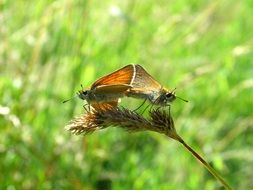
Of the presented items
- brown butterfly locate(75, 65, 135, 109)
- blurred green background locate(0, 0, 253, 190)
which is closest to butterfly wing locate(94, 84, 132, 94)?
brown butterfly locate(75, 65, 135, 109)

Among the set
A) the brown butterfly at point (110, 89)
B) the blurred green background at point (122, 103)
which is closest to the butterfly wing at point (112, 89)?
the brown butterfly at point (110, 89)

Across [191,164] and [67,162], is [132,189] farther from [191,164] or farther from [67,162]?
[191,164]

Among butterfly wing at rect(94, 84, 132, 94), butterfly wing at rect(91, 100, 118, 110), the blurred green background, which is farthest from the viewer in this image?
the blurred green background

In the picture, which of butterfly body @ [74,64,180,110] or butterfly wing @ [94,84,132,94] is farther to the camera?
butterfly wing @ [94,84,132,94]

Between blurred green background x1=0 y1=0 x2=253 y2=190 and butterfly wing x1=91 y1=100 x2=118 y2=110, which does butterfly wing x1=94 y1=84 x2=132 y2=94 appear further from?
blurred green background x1=0 y1=0 x2=253 y2=190

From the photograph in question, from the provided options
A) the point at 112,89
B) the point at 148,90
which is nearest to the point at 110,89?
the point at 112,89

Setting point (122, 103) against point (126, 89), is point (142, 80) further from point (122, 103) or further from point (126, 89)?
point (122, 103)

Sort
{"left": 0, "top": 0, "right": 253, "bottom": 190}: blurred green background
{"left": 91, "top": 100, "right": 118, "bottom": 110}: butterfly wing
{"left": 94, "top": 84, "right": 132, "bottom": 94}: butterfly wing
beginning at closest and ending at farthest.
Result: 1. {"left": 91, "top": 100, "right": 118, "bottom": 110}: butterfly wing
2. {"left": 94, "top": 84, "right": 132, "bottom": 94}: butterfly wing
3. {"left": 0, "top": 0, "right": 253, "bottom": 190}: blurred green background

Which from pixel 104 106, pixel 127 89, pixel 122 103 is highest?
pixel 122 103
